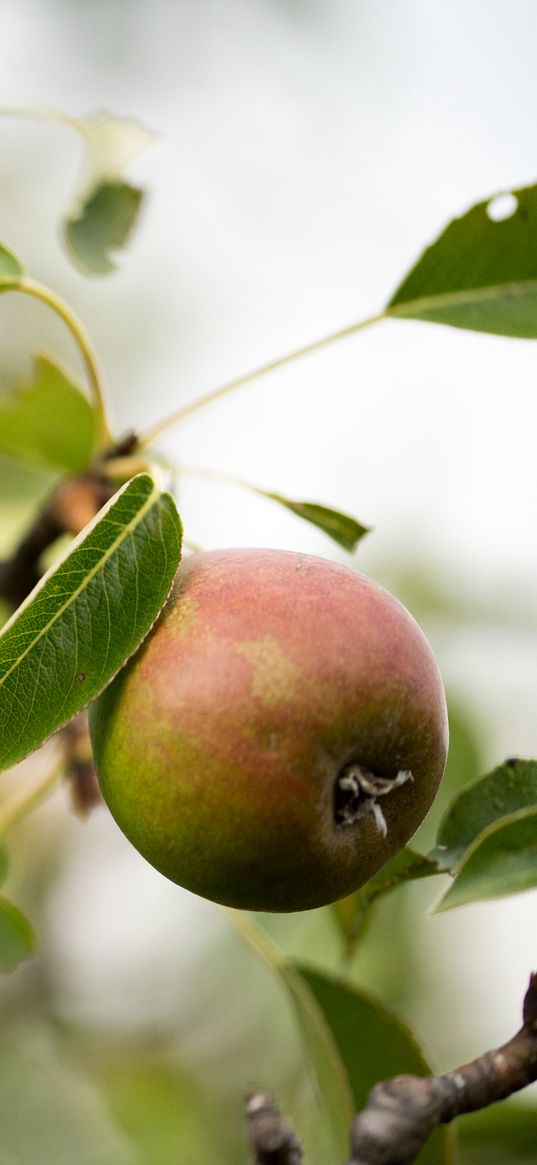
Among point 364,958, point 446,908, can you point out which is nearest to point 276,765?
point 446,908

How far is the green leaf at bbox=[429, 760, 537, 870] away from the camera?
2.82 feet

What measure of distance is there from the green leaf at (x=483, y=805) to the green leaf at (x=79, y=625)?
0.89ft

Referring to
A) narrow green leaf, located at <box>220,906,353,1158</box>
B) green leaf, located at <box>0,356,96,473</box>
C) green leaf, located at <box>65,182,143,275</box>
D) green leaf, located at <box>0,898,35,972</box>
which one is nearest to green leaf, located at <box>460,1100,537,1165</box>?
narrow green leaf, located at <box>220,906,353,1158</box>

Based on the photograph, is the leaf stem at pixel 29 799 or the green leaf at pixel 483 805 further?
the leaf stem at pixel 29 799

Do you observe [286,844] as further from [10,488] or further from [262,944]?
[10,488]

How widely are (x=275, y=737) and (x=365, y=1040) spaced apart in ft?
1.58

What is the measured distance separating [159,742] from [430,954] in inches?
56.7

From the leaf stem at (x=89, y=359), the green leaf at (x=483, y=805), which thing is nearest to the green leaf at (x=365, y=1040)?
the green leaf at (x=483, y=805)

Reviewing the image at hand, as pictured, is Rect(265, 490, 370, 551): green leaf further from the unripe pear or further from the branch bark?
the branch bark

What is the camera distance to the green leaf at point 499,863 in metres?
0.77

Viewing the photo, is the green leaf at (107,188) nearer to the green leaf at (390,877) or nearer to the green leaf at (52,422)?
the green leaf at (52,422)

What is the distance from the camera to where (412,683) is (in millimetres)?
785

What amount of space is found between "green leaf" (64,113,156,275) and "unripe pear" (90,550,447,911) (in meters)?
0.80

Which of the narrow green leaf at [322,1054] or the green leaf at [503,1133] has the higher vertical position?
the narrow green leaf at [322,1054]
